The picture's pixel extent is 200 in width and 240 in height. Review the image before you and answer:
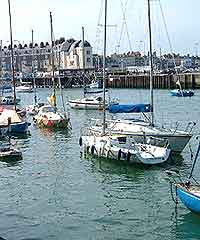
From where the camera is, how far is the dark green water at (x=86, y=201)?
18.5m

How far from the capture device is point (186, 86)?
106 m

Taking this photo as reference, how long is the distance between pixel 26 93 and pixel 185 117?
214 ft

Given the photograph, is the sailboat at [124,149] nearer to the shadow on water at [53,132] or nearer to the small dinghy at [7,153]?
the small dinghy at [7,153]

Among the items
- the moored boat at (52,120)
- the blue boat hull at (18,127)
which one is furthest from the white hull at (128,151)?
the moored boat at (52,120)

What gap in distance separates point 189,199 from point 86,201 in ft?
16.3

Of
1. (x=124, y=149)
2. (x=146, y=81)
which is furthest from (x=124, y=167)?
(x=146, y=81)

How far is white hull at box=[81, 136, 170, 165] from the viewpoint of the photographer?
2786cm

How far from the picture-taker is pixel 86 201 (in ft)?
72.6

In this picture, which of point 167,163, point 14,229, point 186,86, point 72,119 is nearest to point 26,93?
point 186,86

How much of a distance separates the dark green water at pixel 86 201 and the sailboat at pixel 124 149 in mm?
459

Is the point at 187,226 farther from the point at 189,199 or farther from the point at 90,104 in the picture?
the point at 90,104

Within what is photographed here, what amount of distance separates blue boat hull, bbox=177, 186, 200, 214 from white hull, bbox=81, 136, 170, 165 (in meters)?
8.55

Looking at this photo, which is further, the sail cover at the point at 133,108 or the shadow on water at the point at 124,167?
the sail cover at the point at 133,108

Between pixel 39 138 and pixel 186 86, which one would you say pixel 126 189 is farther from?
pixel 186 86
